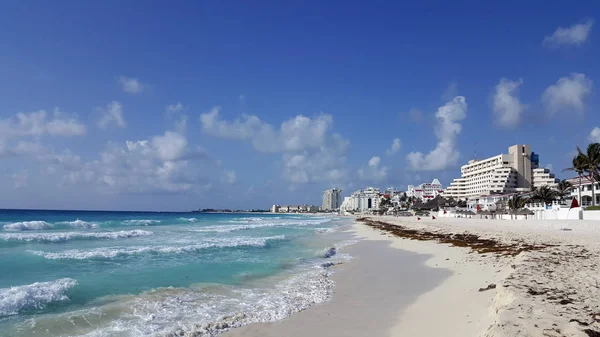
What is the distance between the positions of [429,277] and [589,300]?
5977 millimetres

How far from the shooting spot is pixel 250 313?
27.5ft

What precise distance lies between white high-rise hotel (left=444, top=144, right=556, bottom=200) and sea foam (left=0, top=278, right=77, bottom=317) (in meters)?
118

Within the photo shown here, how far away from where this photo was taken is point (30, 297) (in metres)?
9.41

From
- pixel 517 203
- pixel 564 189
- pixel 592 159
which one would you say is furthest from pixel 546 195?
pixel 592 159

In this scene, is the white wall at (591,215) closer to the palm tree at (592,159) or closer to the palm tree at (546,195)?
the palm tree at (592,159)

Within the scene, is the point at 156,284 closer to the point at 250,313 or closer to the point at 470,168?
the point at 250,313

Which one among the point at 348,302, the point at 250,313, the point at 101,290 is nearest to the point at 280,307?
the point at 250,313

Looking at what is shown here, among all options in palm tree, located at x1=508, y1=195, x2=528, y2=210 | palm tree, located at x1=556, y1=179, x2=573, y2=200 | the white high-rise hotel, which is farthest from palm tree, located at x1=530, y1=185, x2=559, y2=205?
the white high-rise hotel

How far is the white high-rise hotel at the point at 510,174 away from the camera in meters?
118

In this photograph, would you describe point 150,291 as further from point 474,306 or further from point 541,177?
point 541,177

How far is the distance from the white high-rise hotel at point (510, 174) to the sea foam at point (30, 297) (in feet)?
388

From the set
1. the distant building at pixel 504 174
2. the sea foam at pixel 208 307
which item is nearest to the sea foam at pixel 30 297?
the sea foam at pixel 208 307

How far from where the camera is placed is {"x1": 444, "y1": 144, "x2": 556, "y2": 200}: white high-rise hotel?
386ft

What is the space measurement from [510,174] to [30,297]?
426 ft
